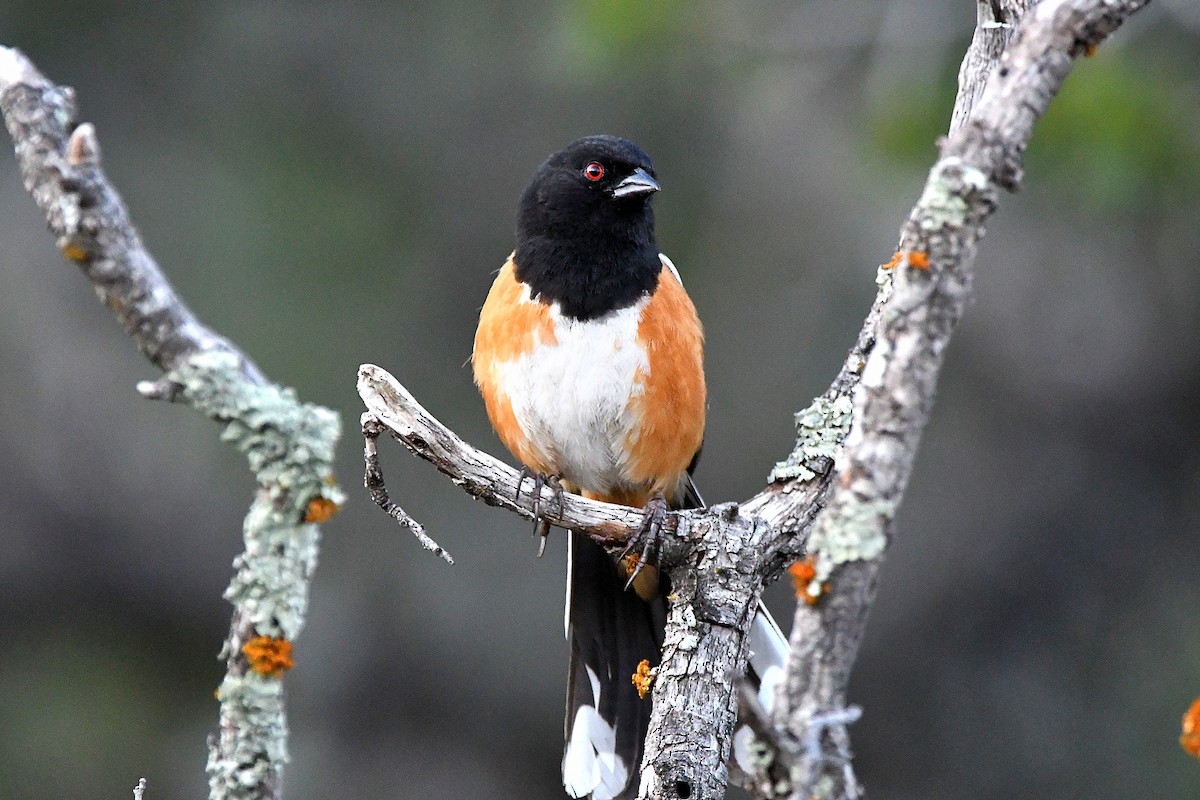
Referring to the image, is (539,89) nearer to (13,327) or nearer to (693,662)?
(13,327)

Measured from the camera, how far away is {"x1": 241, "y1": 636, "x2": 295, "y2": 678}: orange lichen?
1.49 metres

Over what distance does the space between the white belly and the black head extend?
2.2 inches

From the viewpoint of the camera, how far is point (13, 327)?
5.40 meters

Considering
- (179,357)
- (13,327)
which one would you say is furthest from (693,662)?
(13,327)

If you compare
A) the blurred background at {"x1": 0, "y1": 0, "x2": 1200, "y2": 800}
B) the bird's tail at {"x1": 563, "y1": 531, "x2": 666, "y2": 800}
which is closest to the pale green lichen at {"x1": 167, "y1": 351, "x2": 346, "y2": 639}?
the bird's tail at {"x1": 563, "y1": 531, "x2": 666, "y2": 800}

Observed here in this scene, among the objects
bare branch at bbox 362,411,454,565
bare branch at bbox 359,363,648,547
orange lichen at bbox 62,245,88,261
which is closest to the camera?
orange lichen at bbox 62,245,88,261

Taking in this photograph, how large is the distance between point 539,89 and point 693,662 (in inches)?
154

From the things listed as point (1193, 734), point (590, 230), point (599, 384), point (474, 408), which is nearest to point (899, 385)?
point (1193, 734)

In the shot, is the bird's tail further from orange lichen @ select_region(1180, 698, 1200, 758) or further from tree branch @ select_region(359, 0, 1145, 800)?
A: orange lichen @ select_region(1180, 698, 1200, 758)

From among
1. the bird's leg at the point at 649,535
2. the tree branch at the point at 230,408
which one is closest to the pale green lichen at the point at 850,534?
the tree branch at the point at 230,408

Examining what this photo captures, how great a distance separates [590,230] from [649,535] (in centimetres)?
97

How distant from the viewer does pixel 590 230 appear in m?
3.25

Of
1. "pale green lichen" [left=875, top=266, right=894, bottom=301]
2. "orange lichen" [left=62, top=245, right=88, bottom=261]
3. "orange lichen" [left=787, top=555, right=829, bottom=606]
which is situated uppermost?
"pale green lichen" [left=875, top=266, right=894, bottom=301]

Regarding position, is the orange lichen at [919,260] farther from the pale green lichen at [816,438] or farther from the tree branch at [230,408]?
the pale green lichen at [816,438]
